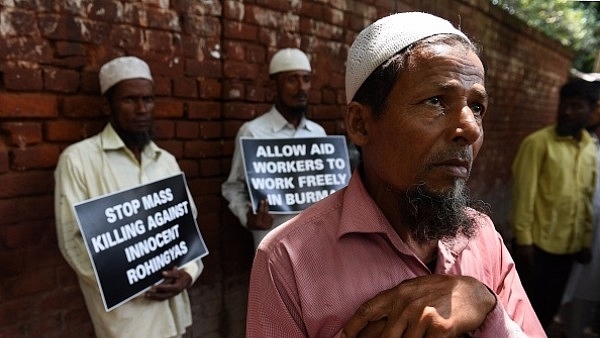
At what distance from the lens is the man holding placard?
2.77 m

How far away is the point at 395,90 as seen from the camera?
44.5 inches

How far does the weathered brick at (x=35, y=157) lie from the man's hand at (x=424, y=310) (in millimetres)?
1801

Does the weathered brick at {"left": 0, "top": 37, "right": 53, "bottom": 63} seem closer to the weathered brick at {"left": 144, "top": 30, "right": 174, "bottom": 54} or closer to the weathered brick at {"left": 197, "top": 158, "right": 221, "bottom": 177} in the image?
the weathered brick at {"left": 144, "top": 30, "right": 174, "bottom": 54}

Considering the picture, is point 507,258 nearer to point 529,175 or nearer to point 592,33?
point 529,175

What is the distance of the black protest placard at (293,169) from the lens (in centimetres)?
265

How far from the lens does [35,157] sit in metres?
2.19

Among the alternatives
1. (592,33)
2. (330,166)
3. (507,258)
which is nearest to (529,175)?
(330,166)

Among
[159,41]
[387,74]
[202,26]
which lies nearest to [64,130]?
[159,41]

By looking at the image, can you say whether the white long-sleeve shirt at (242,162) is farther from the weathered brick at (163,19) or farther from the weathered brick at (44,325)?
the weathered brick at (44,325)

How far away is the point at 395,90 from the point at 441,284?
0.44 meters

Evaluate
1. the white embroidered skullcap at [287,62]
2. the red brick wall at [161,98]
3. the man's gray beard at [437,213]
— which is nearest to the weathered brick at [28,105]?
the red brick wall at [161,98]

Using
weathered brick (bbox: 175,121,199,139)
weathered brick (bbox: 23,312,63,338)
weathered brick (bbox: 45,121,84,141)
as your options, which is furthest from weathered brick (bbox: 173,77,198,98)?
weathered brick (bbox: 23,312,63,338)

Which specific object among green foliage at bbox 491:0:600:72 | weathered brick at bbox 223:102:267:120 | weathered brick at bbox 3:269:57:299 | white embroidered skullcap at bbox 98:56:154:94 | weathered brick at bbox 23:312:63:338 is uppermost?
green foliage at bbox 491:0:600:72

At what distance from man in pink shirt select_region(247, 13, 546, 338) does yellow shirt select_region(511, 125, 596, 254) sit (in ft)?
8.24
